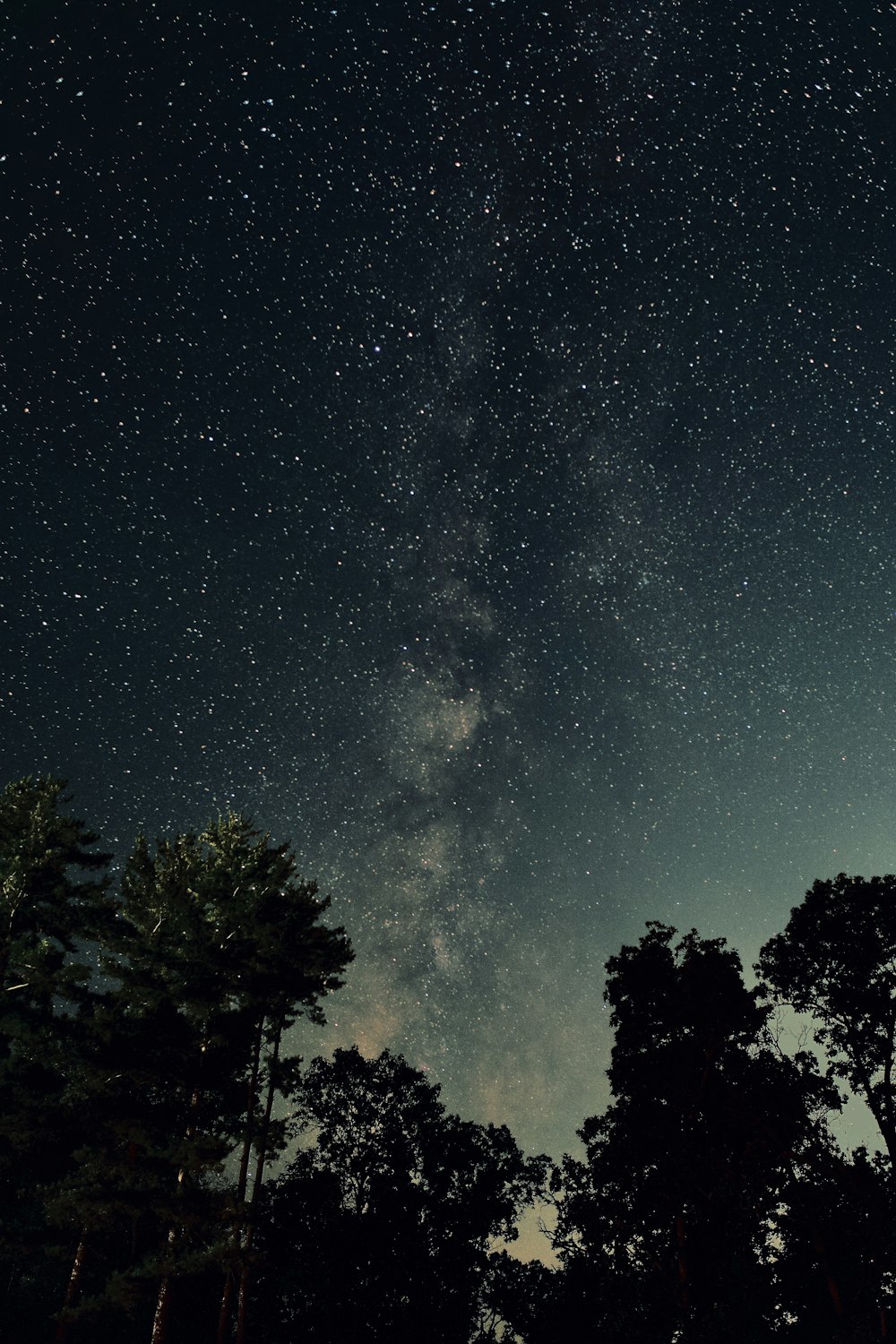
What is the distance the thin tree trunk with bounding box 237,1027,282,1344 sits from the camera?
16.9 m

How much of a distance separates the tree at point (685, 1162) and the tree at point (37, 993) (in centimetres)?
1534

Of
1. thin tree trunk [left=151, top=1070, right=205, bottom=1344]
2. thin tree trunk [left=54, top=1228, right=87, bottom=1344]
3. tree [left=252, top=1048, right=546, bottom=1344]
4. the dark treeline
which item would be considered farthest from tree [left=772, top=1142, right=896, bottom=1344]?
thin tree trunk [left=54, top=1228, right=87, bottom=1344]

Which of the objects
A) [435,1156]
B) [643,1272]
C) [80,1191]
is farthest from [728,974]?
[80,1191]

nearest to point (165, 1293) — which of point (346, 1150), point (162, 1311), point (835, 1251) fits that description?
Result: point (162, 1311)

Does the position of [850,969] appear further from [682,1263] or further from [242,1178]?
[242,1178]

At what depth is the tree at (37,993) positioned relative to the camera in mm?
18234

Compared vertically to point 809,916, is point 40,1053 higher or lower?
lower

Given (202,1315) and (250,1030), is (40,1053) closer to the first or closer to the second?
(250,1030)

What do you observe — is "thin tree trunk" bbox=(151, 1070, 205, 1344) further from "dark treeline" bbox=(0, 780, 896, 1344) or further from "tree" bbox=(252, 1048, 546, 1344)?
"tree" bbox=(252, 1048, 546, 1344)

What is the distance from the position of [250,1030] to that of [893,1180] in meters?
17.4

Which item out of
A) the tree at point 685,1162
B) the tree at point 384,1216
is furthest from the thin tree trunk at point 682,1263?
the tree at point 384,1216

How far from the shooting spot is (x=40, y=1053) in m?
18.3

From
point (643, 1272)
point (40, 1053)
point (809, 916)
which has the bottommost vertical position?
point (643, 1272)

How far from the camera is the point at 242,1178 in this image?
18.5 meters
